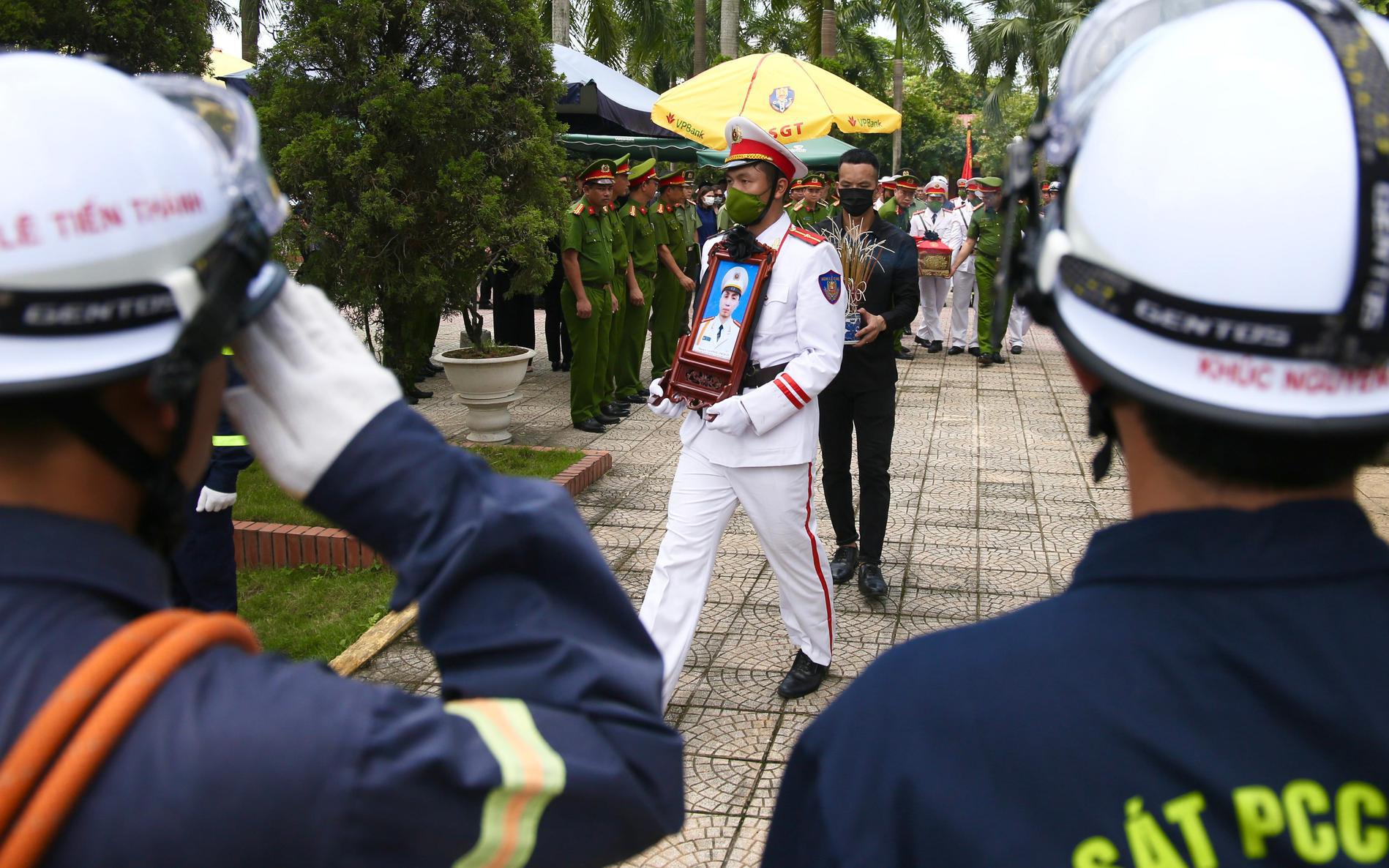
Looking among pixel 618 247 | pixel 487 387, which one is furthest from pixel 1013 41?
pixel 487 387

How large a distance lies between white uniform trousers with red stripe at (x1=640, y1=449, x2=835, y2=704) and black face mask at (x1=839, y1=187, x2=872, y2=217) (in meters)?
2.08

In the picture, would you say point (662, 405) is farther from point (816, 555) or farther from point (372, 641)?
point (372, 641)

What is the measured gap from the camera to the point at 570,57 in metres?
14.1

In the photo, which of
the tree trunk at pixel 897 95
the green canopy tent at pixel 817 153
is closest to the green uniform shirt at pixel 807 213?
the green canopy tent at pixel 817 153

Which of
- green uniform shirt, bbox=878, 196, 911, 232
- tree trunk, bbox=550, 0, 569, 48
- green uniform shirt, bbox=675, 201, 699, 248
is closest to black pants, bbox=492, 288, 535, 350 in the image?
green uniform shirt, bbox=675, 201, 699, 248

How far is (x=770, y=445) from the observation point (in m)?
4.21

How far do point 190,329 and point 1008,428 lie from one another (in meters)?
8.84

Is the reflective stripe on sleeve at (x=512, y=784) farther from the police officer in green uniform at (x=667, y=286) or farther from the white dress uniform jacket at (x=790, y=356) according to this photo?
the police officer in green uniform at (x=667, y=286)

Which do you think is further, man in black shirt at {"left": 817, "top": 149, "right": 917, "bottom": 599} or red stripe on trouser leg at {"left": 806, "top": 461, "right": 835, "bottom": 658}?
man in black shirt at {"left": 817, "top": 149, "right": 917, "bottom": 599}

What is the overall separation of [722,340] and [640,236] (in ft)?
21.9

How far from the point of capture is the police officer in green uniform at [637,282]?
10469 mm

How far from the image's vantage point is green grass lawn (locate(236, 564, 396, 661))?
15.9 feet

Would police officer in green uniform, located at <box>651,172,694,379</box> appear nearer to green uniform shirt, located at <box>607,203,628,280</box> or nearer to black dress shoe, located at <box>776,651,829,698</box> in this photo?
green uniform shirt, located at <box>607,203,628,280</box>

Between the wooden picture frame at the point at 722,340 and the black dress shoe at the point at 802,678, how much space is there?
1099 millimetres
